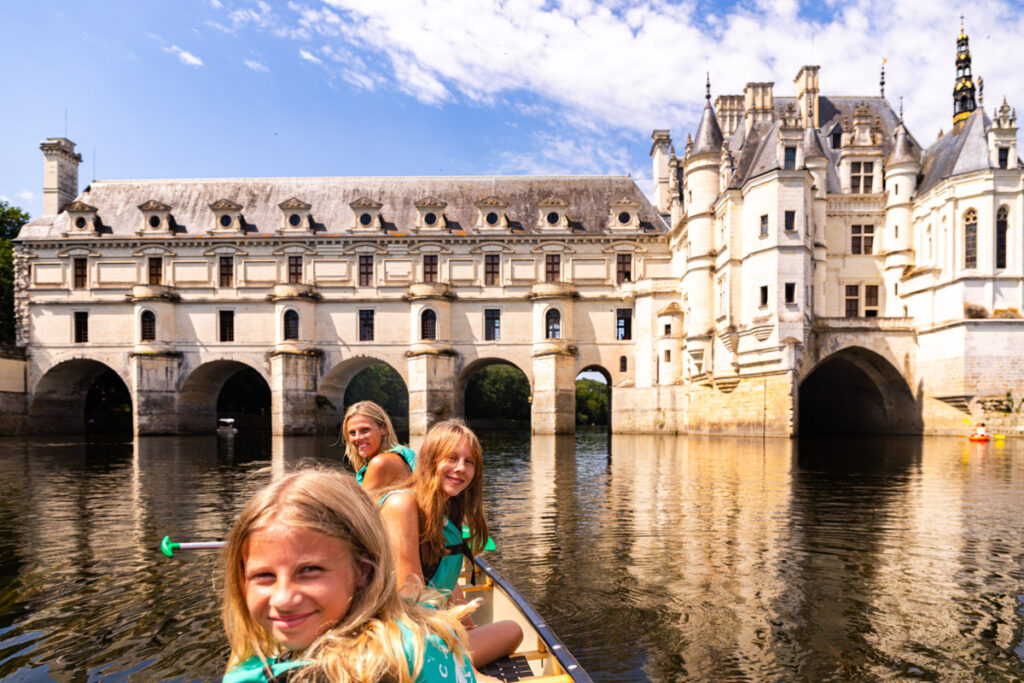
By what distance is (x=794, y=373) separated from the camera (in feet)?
103

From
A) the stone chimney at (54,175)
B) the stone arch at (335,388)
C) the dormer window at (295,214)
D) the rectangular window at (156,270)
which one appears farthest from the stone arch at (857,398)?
the stone chimney at (54,175)

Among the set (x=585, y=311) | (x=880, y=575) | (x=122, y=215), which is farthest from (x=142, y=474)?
(x=122, y=215)

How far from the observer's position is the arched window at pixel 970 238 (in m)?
32.4

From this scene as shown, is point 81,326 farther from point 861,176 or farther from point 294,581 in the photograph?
point 294,581

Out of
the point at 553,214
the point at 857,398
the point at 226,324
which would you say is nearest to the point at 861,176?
the point at 857,398

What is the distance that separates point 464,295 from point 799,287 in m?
18.6

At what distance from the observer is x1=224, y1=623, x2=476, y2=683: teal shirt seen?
76.4 inches

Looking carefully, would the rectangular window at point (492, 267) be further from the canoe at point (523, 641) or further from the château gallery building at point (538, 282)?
the canoe at point (523, 641)

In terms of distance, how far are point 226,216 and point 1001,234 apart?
41340mm

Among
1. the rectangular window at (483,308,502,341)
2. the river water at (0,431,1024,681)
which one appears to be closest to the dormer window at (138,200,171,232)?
the rectangular window at (483,308,502,341)

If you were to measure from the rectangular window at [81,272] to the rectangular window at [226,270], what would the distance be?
8413mm

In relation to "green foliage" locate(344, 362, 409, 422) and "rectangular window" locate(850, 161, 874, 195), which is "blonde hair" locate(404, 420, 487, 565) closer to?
"rectangular window" locate(850, 161, 874, 195)

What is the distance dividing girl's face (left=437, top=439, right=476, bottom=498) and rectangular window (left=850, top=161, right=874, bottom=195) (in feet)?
130

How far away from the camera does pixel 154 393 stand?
4022cm
